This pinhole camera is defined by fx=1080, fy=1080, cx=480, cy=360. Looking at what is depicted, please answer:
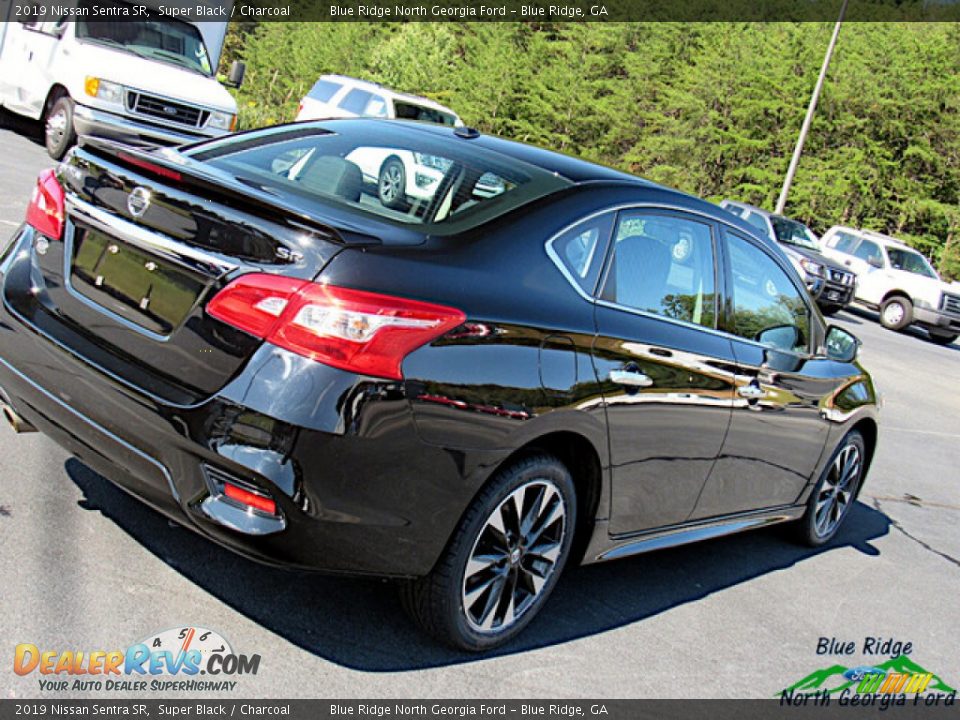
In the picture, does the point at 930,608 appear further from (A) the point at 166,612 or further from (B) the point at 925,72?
(B) the point at 925,72

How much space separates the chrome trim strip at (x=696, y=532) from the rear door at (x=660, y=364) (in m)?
0.06

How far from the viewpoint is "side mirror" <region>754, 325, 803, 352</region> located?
4.98 meters

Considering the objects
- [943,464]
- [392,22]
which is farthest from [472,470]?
[392,22]

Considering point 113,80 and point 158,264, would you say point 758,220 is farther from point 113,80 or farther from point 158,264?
point 158,264

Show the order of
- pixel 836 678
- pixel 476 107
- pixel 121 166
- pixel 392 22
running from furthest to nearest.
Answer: pixel 392 22 → pixel 476 107 → pixel 836 678 → pixel 121 166

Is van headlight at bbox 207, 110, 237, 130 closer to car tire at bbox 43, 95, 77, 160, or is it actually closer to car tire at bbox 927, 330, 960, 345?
car tire at bbox 43, 95, 77, 160

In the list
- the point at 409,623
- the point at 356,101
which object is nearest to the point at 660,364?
the point at 409,623

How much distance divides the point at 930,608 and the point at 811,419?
44.1 inches

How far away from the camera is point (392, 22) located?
72.1 meters

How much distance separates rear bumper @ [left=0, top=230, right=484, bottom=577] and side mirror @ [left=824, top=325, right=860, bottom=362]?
303 centimetres

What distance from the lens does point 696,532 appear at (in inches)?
186

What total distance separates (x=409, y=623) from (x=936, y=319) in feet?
71.0

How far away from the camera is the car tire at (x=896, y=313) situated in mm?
Result: 23297

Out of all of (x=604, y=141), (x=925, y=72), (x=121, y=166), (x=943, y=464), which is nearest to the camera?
(x=121, y=166)
